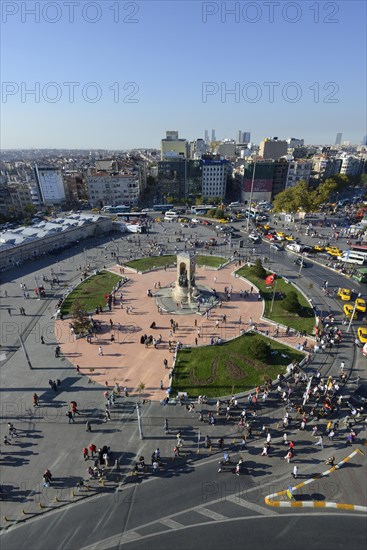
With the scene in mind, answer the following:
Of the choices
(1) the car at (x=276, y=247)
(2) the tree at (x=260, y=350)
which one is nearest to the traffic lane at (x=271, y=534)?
(2) the tree at (x=260, y=350)

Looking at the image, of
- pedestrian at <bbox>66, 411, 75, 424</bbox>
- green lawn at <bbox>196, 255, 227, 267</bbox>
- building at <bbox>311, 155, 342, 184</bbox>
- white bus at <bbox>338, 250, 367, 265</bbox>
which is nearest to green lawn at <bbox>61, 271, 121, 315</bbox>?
green lawn at <bbox>196, 255, 227, 267</bbox>

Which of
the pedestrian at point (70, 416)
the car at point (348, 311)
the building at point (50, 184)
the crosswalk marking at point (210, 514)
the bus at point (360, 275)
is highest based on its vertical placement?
the building at point (50, 184)

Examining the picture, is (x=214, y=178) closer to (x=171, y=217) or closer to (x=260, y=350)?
(x=171, y=217)

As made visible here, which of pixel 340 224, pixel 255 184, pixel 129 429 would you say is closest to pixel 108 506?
pixel 129 429

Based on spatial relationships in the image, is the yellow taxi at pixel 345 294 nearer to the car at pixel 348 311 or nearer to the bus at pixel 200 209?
the car at pixel 348 311

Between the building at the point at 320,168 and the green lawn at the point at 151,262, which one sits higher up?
the building at the point at 320,168

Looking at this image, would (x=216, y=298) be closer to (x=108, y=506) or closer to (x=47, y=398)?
(x=47, y=398)

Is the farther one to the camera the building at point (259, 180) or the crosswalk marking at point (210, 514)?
the building at point (259, 180)
